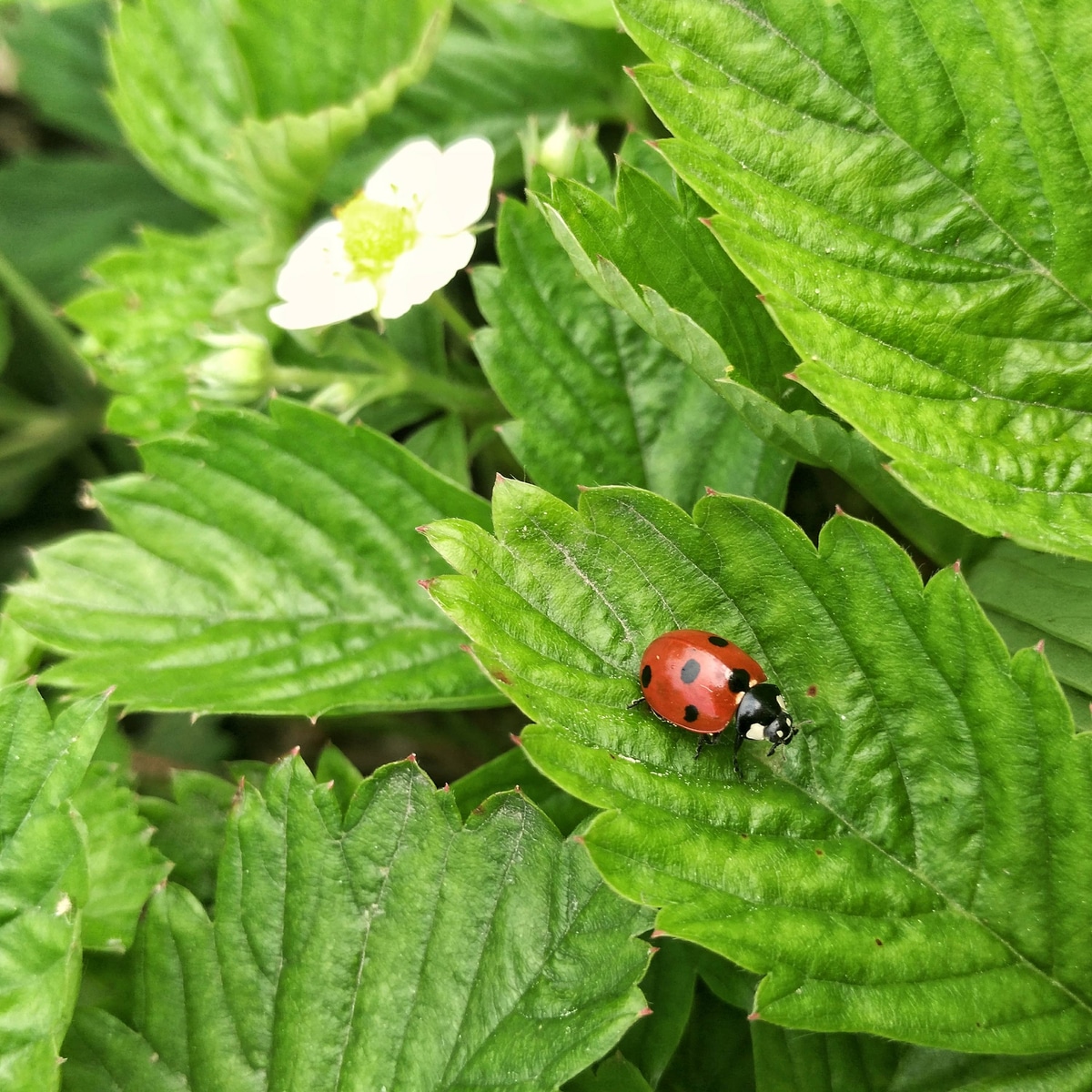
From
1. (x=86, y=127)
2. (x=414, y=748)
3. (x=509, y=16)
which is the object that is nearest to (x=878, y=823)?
(x=414, y=748)

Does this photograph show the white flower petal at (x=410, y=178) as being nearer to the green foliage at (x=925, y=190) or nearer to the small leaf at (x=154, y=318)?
the small leaf at (x=154, y=318)

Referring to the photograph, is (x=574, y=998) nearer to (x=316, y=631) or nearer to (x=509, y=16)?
(x=316, y=631)

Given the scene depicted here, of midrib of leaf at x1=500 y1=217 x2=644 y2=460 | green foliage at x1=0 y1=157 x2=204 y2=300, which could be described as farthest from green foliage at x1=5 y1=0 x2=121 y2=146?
midrib of leaf at x1=500 y1=217 x2=644 y2=460

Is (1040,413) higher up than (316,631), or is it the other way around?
(1040,413)

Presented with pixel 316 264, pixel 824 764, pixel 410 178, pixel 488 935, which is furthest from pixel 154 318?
pixel 824 764

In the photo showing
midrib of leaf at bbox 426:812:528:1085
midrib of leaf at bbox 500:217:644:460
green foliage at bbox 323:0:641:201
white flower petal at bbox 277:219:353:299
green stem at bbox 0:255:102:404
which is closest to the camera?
midrib of leaf at bbox 426:812:528:1085

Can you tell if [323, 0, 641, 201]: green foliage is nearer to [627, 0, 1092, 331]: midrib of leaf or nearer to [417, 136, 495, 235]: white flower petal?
[417, 136, 495, 235]: white flower petal
